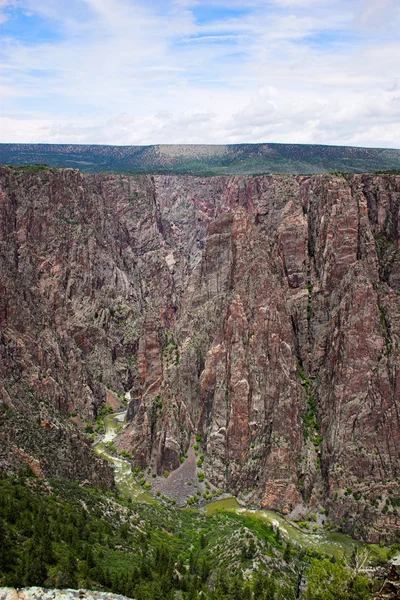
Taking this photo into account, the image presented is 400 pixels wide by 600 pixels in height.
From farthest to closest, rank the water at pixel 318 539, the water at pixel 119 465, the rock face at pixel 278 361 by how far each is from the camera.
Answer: the water at pixel 119 465, the rock face at pixel 278 361, the water at pixel 318 539

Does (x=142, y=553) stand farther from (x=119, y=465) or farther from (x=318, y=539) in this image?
(x=119, y=465)

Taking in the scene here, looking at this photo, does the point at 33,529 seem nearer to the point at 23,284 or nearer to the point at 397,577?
the point at 397,577

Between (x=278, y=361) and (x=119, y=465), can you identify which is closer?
(x=278, y=361)

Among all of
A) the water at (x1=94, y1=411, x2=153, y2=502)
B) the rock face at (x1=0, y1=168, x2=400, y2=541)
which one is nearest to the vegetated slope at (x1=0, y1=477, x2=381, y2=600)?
the water at (x1=94, y1=411, x2=153, y2=502)

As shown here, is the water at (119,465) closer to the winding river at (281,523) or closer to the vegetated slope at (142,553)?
the winding river at (281,523)

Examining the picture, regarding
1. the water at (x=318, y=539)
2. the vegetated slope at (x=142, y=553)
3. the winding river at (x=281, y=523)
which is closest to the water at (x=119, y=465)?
the winding river at (x=281, y=523)

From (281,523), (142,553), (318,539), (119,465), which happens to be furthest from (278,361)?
(142,553)

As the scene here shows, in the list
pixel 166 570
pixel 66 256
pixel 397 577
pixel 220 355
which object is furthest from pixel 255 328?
pixel 66 256

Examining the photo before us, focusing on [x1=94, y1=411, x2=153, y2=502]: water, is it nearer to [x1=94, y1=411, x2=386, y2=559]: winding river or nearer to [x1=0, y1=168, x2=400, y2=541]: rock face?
[x1=94, y1=411, x2=386, y2=559]: winding river

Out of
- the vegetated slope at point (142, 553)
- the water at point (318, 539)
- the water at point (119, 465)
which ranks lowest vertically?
the water at point (119, 465)
